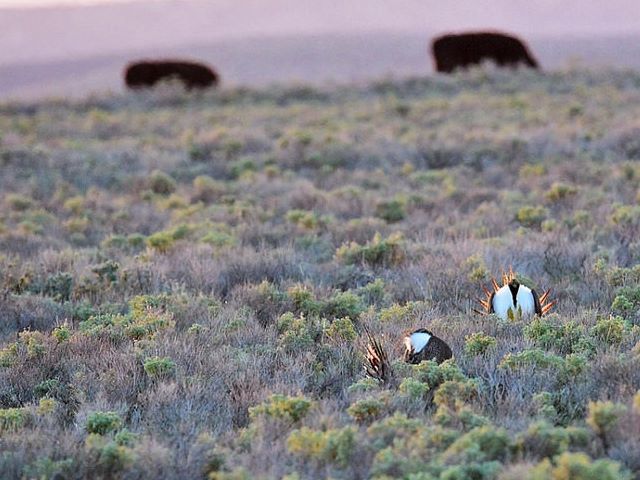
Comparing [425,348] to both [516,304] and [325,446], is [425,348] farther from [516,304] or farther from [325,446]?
[325,446]

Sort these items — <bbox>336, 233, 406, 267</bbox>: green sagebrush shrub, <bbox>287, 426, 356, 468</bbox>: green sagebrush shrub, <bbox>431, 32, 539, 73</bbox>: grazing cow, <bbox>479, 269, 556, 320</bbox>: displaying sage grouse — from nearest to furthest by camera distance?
<bbox>287, 426, 356, 468</bbox>: green sagebrush shrub < <bbox>479, 269, 556, 320</bbox>: displaying sage grouse < <bbox>336, 233, 406, 267</bbox>: green sagebrush shrub < <bbox>431, 32, 539, 73</bbox>: grazing cow

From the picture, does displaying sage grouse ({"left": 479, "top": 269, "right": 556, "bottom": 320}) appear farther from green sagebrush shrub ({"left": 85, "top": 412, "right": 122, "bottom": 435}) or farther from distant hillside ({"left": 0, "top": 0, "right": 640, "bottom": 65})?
distant hillside ({"left": 0, "top": 0, "right": 640, "bottom": 65})

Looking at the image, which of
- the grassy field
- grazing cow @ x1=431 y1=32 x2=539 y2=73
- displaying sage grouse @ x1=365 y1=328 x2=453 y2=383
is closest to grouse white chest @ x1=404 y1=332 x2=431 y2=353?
displaying sage grouse @ x1=365 y1=328 x2=453 y2=383

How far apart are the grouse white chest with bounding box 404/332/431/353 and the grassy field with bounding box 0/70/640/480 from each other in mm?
175

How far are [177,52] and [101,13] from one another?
2000 inches

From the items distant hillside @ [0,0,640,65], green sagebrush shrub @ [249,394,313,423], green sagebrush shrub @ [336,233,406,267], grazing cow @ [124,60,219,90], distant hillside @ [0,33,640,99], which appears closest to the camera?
green sagebrush shrub @ [249,394,313,423]

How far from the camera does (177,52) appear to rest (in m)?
73.8

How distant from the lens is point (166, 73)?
2625cm

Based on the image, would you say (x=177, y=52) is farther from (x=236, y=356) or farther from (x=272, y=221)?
(x=236, y=356)

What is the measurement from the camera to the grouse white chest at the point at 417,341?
537cm

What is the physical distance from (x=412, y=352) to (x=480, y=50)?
21.8 meters

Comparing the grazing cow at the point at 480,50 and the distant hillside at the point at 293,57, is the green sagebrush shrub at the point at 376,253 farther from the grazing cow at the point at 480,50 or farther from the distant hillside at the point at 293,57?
the distant hillside at the point at 293,57

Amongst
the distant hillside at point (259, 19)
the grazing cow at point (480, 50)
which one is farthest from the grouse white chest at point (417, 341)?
the distant hillside at point (259, 19)

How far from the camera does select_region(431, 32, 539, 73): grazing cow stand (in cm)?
2612
